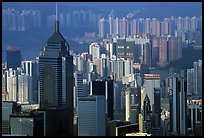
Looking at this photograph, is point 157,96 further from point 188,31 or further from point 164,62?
point 188,31

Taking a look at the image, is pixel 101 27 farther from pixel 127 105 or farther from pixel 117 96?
pixel 127 105

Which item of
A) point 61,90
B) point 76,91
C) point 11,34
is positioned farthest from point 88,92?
point 11,34

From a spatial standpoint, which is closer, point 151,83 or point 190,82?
point 190,82

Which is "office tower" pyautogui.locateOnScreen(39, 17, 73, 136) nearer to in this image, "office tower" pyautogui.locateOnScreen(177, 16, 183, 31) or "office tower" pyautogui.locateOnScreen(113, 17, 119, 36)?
"office tower" pyautogui.locateOnScreen(113, 17, 119, 36)

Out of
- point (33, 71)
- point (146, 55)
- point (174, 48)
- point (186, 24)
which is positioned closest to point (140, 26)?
point (146, 55)

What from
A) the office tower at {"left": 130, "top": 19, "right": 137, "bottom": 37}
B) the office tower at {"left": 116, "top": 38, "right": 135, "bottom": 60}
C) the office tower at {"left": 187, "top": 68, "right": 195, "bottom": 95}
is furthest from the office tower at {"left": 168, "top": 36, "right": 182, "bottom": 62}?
the office tower at {"left": 116, "top": 38, "right": 135, "bottom": 60}

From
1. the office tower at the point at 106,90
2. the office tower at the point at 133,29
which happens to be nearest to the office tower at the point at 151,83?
the office tower at the point at 106,90
